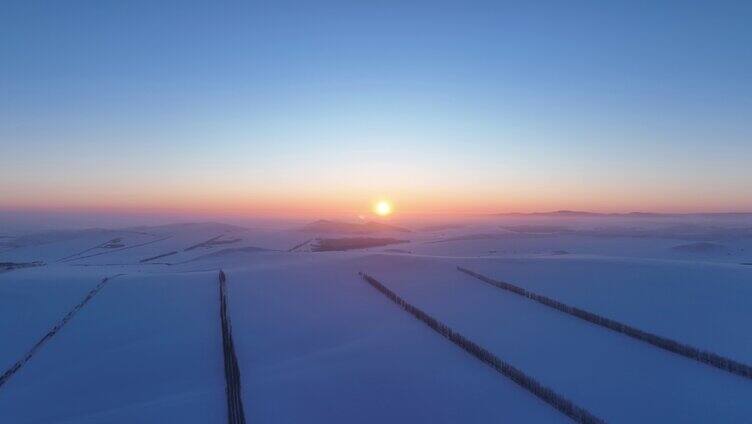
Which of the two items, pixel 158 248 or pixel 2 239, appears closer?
pixel 158 248

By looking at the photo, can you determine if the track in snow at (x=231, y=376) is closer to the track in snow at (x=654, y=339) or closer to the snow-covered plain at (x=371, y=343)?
the snow-covered plain at (x=371, y=343)

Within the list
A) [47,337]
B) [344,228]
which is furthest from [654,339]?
[344,228]

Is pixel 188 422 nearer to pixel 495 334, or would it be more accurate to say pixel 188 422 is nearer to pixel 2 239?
pixel 495 334

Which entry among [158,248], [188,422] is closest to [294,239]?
[158,248]

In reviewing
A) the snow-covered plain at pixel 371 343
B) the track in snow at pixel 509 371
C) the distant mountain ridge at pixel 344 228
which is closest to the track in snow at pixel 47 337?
the snow-covered plain at pixel 371 343

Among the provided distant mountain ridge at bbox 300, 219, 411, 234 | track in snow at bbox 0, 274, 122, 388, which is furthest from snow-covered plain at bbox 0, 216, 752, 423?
distant mountain ridge at bbox 300, 219, 411, 234

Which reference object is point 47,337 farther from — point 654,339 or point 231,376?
point 654,339

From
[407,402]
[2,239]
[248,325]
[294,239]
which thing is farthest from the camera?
[2,239]
